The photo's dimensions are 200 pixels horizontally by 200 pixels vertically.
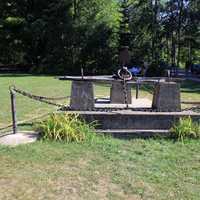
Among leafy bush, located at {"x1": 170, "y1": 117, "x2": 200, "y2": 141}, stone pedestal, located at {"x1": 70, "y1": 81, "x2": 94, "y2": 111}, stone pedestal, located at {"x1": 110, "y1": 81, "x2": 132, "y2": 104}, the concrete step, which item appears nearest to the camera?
leafy bush, located at {"x1": 170, "y1": 117, "x2": 200, "y2": 141}

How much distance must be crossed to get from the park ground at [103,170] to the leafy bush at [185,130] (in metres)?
0.22

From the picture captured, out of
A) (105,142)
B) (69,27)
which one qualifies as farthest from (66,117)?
(69,27)

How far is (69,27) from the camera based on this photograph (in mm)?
37969

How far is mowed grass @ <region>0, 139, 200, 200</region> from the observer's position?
5.03m

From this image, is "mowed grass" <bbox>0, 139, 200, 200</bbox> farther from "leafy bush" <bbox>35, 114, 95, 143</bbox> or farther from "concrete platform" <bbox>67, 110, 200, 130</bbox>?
"concrete platform" <bbox>67, 110, 200, 130</bbox>

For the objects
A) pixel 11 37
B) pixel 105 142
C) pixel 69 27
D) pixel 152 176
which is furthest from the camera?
pixel 11 37

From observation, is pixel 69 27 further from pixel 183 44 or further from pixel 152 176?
pixel 152 176

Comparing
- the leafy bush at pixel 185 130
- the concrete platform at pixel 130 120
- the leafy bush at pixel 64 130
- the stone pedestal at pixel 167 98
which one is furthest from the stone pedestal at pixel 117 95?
the leafy bush at pixel 64 130

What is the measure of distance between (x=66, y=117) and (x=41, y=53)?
112 feet

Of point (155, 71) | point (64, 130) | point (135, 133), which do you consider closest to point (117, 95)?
point (135, 133)

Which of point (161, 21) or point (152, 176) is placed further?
point (161, 21)

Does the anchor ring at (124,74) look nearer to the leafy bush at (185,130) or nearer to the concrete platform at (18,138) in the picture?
the leafy bush at (185,130)

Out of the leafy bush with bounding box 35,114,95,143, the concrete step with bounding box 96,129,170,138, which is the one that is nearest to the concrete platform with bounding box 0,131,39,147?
the leafy bush with bounding box 35,114,95,143

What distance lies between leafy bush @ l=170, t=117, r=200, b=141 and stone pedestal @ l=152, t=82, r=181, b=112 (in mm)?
781
